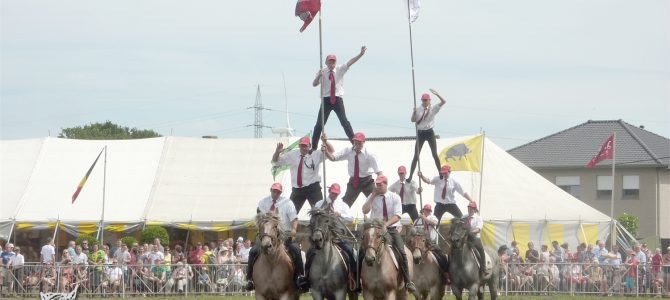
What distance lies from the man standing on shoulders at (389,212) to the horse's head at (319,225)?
1.15 meters

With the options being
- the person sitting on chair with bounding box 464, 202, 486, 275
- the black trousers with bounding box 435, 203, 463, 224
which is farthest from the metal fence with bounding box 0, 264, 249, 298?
the person sitting on chair with bounding box 464, 202, 486, 275

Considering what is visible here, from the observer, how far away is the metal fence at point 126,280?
31875 mm

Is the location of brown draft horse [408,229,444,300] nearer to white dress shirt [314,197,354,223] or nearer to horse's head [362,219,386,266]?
white dress shirt [314,197,354,223]

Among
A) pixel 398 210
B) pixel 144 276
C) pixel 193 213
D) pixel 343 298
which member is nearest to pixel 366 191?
pixel 398 210

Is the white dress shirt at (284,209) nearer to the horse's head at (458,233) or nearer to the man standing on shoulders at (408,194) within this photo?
the man standing on shoulders at (408,194)

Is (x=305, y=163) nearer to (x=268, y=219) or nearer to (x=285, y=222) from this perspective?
(x=285, y=222)

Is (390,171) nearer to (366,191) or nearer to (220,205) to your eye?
(220,205)

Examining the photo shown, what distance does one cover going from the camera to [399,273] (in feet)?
63.2

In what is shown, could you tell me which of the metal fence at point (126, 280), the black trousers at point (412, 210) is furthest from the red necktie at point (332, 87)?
A: the metal fence at point (126, 280)

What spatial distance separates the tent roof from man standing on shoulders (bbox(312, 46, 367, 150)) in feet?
50.5

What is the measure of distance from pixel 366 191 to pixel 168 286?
1288cm

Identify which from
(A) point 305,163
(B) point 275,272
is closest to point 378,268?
(B) point 275,272

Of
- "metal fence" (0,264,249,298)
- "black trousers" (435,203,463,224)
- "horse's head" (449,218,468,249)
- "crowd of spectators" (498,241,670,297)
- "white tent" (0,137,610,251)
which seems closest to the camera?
"horse's head" (449,218,468,249)

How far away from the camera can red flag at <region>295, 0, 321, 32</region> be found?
2191 centimetres
